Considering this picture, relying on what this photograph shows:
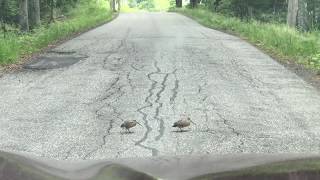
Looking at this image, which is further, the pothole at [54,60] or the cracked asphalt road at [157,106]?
the pothole at [54,60]

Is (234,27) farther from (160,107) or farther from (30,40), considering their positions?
(160,107)

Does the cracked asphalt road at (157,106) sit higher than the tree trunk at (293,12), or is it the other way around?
the tree trunk at (293,12)

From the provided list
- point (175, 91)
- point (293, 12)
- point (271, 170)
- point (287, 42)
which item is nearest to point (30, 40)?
point (287, 42)

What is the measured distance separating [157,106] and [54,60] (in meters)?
6.36

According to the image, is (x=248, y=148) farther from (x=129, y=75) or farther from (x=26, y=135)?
(x=129, y=75)

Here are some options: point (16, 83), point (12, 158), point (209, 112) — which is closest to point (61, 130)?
point (209, 112)

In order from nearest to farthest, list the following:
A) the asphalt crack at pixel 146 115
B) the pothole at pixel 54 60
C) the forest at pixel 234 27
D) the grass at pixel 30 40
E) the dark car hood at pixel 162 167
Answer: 1. the dark car hood at pixel 162 167
2. the asphalt crack at pixel 146 115
3. the pothole at pixel 54 60
4. the grass at pixel 30 40
5. the forest at pixel 234 27

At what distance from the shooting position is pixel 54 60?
14.5m

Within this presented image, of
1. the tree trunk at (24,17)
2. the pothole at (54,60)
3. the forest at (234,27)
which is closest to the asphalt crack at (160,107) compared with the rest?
the pothole at (54,60)

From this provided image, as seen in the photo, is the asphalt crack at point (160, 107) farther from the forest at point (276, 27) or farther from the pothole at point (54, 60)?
the forest at point (276, 27)

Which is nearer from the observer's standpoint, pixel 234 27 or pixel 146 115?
pixel 146 115

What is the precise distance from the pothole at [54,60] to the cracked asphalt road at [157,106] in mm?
210

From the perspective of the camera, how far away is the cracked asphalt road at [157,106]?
22.1 ft

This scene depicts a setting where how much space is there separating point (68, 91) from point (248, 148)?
4.77m
